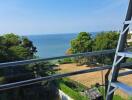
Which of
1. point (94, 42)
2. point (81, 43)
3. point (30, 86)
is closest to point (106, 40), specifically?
point (94, 42)

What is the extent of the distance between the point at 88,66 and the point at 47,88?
43 cm

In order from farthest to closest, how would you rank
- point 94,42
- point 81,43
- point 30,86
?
1. point 81,43
2. point 94,42
3. point 30,86

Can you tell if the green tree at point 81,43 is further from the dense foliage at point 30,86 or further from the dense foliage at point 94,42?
the dense foliage at point 30,86

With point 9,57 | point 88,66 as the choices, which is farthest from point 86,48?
point 88,66

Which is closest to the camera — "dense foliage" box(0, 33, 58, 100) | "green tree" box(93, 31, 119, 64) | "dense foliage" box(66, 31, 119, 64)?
"dense foliage" box(0, 33, 58, 100)

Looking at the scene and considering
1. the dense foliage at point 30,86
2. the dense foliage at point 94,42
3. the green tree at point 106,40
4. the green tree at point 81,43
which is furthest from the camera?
the green tree at point 81,43

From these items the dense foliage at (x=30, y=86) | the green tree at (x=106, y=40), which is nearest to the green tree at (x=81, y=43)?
the green tree at (x=106, y=40)

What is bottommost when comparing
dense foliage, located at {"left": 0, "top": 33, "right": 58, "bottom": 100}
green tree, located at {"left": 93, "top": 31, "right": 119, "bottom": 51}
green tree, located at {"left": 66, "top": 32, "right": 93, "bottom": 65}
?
green tree, located at {"left": 66, "top": 32, "right": 93, "bottom": 65}

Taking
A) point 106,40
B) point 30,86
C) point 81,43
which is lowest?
point 81,43

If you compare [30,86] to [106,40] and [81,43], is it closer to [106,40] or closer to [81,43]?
[106,40]

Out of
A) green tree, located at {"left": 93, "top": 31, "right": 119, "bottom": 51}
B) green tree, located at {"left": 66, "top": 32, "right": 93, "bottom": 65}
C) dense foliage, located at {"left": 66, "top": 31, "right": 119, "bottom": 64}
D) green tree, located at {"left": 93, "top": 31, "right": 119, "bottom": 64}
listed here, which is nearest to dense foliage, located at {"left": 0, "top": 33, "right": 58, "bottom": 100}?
green tree, located at {"left": 93, "top": 31, "right": 119, "bottom": 64}

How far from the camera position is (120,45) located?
2.14 m

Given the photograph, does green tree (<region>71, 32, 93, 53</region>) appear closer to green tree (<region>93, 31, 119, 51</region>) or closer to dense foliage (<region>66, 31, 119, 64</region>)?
dense foliage (<region>66, 31, 119, 64</region>)

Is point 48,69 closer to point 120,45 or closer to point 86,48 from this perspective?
point 120,45
